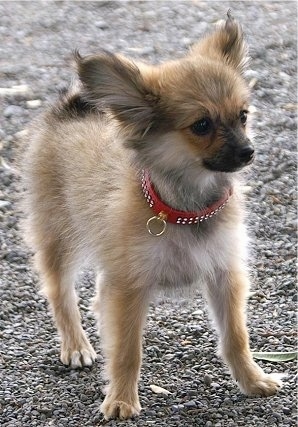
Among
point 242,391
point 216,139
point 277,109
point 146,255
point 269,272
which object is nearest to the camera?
point 216,139

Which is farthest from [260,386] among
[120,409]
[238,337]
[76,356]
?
[76,356]

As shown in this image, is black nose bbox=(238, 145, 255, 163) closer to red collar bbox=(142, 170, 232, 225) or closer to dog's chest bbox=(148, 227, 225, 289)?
red collar bbox=(142, 170, 232, 225)

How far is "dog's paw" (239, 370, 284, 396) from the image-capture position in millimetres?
4703

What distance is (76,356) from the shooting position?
504 cm

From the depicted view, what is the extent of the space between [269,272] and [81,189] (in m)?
1.58

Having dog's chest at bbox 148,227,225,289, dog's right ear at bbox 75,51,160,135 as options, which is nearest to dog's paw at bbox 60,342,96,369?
dog's chest at bbox 148,227,225,289

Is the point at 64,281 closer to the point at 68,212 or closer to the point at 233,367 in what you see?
the point at 68,212

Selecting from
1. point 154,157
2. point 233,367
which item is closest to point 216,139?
Answer: point 154,157

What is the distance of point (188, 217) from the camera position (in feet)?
14.4

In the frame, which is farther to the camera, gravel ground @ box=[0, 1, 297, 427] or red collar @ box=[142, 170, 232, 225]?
gravel ground @ box=[0, 1, 297, 427]

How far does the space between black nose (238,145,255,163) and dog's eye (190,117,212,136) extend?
17 cm

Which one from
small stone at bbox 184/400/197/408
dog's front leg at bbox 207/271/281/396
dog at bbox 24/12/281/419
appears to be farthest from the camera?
dog's front leg at bbox 207/271/281/396

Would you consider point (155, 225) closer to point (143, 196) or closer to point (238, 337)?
point (143, 196)

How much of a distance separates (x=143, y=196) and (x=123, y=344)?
2.32 ft
